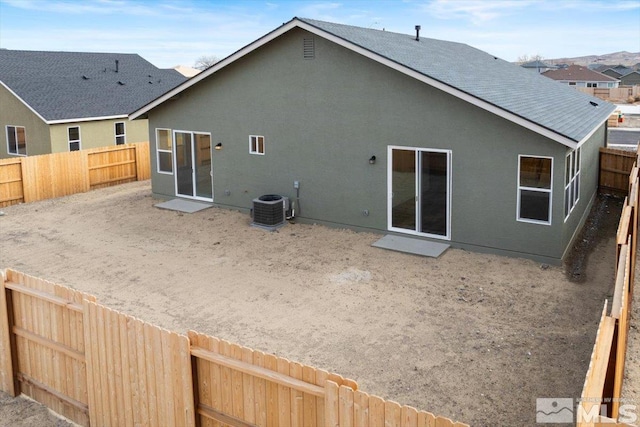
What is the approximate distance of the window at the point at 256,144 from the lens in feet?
53.4

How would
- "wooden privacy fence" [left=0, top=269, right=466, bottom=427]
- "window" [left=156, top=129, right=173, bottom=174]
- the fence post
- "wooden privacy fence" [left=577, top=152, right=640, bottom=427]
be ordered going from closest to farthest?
"wooden privacy fence" [left=577, top=152, right=640, bottom=427] → "wooden privacy fence" [left=0, top=269, right=466, bottom=427] → the fence post → "window" [left=156, top=129, right=173, bottom=174]

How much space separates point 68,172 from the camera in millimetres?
20094

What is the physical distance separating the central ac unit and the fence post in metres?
8.26

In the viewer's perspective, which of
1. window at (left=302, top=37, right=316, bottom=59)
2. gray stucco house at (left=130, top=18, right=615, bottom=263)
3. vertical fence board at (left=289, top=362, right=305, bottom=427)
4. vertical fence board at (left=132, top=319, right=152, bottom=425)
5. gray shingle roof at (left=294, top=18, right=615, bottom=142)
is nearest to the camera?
vertical fence board at (left=289, top=362, right=305, bottom=427)

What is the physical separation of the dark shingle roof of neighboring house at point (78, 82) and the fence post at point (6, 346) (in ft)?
56.0

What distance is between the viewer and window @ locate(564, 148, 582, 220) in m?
12.4

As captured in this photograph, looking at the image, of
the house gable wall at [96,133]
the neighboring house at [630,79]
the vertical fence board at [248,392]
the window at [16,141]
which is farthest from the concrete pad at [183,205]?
the neighboring house at [630,79]

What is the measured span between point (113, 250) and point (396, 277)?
654 cm

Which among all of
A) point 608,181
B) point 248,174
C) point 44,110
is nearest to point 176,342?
point 248,174

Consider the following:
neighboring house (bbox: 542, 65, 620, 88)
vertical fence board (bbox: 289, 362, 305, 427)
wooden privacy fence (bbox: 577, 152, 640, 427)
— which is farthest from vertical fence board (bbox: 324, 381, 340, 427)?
neighboring house (bbox: 542, 65, 620, 88)

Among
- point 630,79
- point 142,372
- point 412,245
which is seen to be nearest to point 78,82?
point 412,245

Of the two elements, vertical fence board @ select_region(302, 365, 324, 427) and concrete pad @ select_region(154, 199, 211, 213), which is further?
concrete pad @ select_region(154, 199, 211, 213)

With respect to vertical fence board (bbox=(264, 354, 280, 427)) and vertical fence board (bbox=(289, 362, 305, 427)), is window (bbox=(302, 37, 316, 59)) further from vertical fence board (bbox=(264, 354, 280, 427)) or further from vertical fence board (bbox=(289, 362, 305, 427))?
vertical fence board (bbox=(289, 362, 305, 427))

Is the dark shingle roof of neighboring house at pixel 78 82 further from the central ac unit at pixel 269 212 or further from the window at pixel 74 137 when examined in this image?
the central ac unit at pixel 269 212
